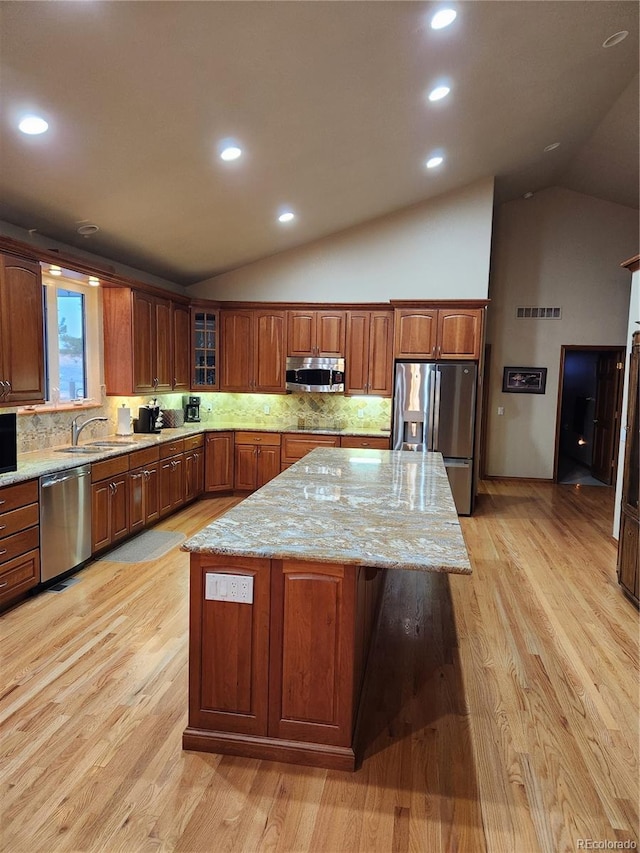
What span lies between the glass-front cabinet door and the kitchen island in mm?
4767

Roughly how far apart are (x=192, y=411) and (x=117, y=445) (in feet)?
7.07

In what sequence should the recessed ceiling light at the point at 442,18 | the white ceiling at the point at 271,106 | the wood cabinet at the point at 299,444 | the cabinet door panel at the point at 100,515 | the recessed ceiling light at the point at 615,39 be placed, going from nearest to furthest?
the white ceiling at the point at 271,106 → the recessed ceiling light at the point at 442,18 → the recessed ceiling light at the point at 615,39 → the cabinet door panel at the point at 100,515 → the wood cabinet at the point at 299,444

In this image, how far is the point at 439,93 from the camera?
3.99 m

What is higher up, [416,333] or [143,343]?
[416,333]

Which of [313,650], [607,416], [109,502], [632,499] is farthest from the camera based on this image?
[607,416]

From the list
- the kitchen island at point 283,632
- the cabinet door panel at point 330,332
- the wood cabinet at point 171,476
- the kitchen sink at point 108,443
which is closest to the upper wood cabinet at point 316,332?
the cabinet door panel at point 330,332

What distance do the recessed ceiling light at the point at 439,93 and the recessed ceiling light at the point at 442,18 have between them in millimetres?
705

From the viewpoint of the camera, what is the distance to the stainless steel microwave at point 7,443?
346 cm

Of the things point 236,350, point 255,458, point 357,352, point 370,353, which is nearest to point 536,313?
point 370,353

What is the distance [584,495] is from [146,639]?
632 cm

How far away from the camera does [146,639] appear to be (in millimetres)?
3096

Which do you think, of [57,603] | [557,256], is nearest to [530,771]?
[57,603]

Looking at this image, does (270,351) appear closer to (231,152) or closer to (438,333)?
(438,333)

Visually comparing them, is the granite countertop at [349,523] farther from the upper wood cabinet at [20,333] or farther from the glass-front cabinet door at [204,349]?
the glass-front cabinet door at [204,349]
